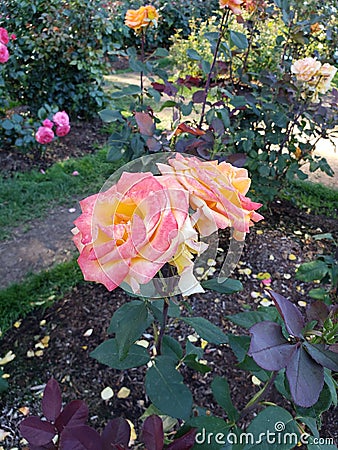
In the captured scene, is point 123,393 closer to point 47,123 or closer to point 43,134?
point 43,134

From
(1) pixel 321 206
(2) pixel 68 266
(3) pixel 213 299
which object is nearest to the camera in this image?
(3) pixel 213 299

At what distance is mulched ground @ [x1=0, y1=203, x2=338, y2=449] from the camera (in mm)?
1706

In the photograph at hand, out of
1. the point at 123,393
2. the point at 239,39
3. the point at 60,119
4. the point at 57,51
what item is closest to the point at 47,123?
the point at 60,119

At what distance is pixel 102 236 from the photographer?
2.00 ft

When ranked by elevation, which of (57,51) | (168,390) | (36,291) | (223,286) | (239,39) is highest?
(239,39)

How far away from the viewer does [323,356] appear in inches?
26.7

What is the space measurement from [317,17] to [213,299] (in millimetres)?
1702

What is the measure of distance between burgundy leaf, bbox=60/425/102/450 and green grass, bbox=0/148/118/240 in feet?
7.20

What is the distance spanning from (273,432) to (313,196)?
2.77m

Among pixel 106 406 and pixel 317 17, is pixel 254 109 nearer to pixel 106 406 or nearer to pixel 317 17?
pixel 317 17

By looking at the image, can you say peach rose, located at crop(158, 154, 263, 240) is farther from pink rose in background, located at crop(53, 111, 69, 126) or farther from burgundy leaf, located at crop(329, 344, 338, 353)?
pink rose in background, located at crop(53, 111, 69, 126)

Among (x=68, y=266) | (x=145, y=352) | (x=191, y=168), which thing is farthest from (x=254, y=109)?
(x=191, y=168)

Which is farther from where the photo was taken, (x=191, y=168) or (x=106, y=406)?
(x=106, y=406)
